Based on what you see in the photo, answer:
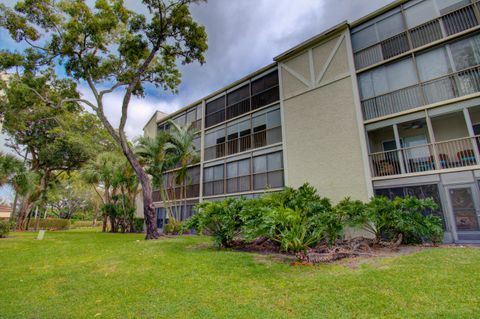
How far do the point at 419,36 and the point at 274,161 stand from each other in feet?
31.6

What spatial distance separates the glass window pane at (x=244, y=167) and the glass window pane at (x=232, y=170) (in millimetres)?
362

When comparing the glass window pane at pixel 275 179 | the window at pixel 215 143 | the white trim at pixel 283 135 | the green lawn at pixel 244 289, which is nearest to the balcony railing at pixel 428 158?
the white trim at pixel 283 135

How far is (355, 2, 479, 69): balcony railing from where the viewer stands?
35.8 ft

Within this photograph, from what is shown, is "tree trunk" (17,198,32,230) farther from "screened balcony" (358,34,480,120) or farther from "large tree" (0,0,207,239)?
"screened balcony" (358,34,480,120)

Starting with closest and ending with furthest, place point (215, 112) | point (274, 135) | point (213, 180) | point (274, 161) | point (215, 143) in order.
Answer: point (274, 161) → point (274, 135) → point (213, 180) → point (215, 143) → point (215, 112)

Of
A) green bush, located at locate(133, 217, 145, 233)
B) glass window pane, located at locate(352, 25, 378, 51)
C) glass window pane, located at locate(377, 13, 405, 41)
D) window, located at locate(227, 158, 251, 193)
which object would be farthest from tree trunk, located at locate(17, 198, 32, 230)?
glass window pane, located at locate(377, 13, 405, 41)

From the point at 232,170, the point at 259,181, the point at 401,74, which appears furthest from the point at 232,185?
the point at 401,74

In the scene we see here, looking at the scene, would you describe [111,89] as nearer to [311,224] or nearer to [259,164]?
[259,164]

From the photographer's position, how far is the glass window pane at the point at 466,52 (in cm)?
1054

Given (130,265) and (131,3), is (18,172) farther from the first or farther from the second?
(130,265)

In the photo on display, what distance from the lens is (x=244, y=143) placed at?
59.4 feet

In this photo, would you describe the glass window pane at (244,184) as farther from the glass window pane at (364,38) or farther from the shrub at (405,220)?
the glass window pane at (364,38)

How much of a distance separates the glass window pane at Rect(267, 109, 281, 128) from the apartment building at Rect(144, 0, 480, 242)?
0.31ft

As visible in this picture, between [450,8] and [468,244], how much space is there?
405 inches
